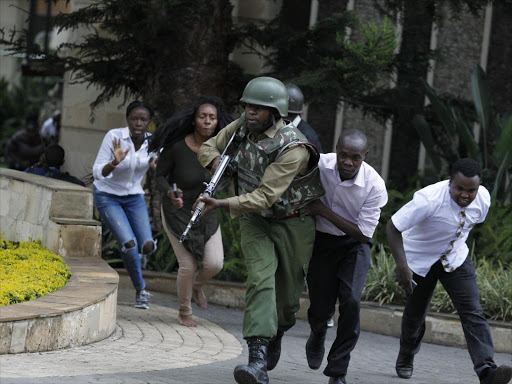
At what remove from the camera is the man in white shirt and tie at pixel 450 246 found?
6918mm

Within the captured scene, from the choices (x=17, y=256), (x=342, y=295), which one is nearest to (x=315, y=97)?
(x=17, y=256)

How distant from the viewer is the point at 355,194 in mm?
6637

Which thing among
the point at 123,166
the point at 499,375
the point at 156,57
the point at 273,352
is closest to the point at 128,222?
the point at 123,166

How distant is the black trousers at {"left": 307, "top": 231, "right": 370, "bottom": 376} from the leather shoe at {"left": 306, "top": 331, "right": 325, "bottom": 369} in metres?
0.08

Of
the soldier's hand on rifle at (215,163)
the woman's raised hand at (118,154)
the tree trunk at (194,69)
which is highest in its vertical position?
the tree trunk at (194,69)

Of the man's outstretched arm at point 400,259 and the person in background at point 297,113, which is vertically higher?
the person in background at point 297,113

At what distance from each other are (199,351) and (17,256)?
6.78ft

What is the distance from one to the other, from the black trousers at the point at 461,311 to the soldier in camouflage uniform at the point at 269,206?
1183 millimetres

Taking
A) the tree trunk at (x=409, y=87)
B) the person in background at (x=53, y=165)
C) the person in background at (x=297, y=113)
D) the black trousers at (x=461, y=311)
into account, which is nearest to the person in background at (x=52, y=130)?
the tree trunk at (x=409, y=87)

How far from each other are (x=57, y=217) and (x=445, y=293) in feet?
12.8

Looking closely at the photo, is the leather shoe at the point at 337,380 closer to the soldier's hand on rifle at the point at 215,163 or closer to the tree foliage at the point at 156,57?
the soldier's hand on rifle at the point at 215,163

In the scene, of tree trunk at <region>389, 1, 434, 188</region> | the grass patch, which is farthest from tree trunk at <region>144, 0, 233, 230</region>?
the grass patch

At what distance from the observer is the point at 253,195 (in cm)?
620

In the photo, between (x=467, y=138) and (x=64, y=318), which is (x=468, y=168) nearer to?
(x=64, y=318)
